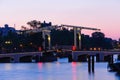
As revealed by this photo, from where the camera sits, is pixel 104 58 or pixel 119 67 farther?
pixel 104 58

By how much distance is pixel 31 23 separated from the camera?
595 feet

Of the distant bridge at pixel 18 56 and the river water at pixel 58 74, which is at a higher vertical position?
the distant bridge at pixel 18 56

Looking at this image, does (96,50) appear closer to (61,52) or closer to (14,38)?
(61,52)

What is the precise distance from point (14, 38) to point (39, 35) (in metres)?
6.38

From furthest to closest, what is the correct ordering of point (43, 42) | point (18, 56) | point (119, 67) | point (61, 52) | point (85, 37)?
1. point (85, 37)
2. point (43, 42)
3. point (61, 52)
4. point (18, 56)
5. point (119, 67)

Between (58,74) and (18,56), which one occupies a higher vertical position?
(18,56)

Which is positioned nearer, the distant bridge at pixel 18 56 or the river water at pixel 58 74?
the river water at pixel 58 74

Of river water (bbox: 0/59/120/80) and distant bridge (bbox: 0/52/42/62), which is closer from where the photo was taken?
river water (bbox: 0/59/120/80)

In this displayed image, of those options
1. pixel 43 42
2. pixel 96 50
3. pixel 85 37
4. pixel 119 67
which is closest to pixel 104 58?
pixel 96 50

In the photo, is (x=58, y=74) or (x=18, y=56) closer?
(x=58, y=74)

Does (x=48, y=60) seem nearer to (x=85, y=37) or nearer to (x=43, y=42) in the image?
(x=43, y=42)

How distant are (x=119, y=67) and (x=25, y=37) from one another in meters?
79.7

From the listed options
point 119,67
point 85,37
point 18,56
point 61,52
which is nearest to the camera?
point 119,67

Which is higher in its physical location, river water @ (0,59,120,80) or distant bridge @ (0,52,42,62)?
distant bridge @ (0,52,42,62)
